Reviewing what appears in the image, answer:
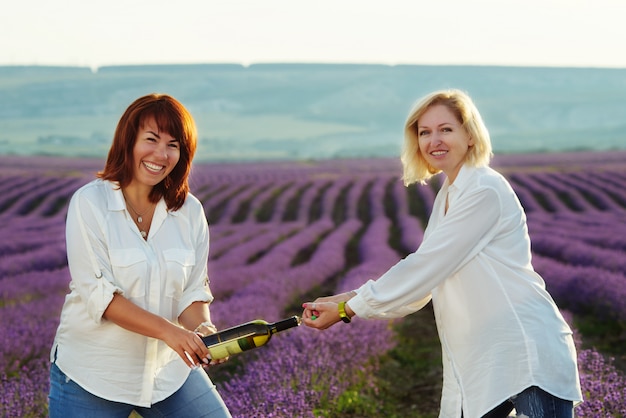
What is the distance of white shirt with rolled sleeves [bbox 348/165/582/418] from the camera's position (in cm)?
224

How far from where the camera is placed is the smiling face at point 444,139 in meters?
2.46

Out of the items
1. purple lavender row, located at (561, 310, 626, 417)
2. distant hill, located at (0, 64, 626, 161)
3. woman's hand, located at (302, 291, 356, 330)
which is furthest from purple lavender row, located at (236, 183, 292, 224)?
distant hill, located at (0, 64, 626, 161)

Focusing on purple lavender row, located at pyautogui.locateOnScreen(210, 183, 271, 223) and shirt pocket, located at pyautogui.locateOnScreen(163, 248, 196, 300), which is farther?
purple lavender row, located at pyautogui.locateOnScreen(210, 183, 271, 223)

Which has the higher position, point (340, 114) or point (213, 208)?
point (213, 208)

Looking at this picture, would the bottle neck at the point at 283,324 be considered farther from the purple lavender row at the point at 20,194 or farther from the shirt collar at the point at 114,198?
the purple lavender row at the point at 20,194

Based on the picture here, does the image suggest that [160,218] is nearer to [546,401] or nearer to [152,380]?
[152,380]

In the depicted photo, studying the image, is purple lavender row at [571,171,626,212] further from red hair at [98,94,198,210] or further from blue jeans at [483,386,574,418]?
red hair at [98,94,198,210]

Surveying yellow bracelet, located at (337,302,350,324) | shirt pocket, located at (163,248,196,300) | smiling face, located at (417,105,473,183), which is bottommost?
yellow bracelet, located at (337,302,350,324)

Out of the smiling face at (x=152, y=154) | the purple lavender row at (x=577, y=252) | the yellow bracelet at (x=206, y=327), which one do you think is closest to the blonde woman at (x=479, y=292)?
the yellow bracelet at (x=206, y=327)

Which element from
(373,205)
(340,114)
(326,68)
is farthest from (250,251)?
(326,68)

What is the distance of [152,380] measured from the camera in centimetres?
242

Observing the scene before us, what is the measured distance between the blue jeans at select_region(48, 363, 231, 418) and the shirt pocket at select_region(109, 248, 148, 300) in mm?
328

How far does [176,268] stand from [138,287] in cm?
14

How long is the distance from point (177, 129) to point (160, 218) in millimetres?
294
